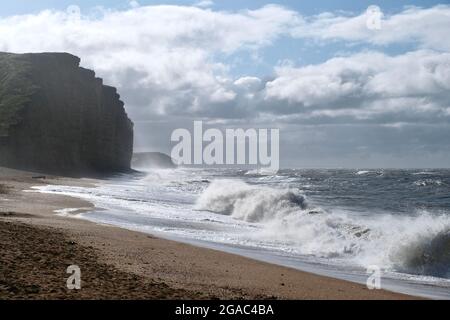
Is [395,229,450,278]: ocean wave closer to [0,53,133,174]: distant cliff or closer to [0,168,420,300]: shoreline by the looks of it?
[0,168,420,300]: shoreline

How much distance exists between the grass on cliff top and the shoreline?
1733 inches

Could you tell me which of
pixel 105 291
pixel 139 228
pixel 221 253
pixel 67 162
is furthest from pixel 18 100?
pixel 105 291

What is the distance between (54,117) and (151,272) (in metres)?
57.0

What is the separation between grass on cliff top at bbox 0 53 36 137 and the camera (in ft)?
185

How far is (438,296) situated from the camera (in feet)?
34.1

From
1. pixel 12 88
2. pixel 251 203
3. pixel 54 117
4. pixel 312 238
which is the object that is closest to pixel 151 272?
pixel 312 238

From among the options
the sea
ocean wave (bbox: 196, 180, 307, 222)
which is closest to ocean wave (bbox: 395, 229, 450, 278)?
the sea

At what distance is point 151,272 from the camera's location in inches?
395

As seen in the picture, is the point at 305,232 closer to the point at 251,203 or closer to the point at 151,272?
the point at 251,203

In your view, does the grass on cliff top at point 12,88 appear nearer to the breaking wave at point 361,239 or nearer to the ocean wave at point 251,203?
the ocean wave at point 251,203

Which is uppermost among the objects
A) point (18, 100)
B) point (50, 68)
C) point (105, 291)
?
point (50, 68)

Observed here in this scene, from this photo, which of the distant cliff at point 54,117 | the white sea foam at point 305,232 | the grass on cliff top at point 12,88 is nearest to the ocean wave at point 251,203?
the white sea foam at point 305,232

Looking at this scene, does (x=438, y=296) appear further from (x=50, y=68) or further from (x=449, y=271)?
(x=50, y=68)
